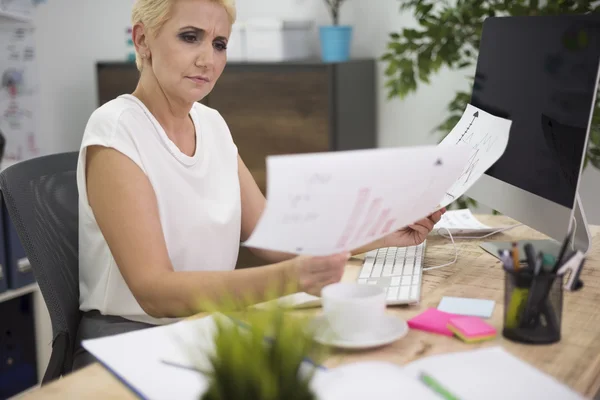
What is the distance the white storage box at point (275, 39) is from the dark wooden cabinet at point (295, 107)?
10cm

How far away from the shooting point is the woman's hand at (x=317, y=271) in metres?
1.10

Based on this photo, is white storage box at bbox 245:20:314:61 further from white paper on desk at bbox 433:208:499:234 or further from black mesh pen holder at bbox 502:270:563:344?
black mesh pen holder at bbox 502:270:563:344

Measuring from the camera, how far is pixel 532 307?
102 cm

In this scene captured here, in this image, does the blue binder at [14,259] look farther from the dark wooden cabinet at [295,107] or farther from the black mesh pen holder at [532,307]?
the black mesh pen holder at [532,307]

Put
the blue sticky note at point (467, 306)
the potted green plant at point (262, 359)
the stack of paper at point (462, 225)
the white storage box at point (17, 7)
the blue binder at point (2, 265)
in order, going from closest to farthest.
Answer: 1. the potted green plant at point (262, 359)
2. the blue sticky note at point (467, 306)
3. the stack of paper at point (462, 225)
4. the blue binder at point (2, 265)
5. the white storage box at point (17, 7)

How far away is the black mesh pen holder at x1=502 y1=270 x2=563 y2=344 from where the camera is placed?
1.01m

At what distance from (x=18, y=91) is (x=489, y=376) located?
10.1ft

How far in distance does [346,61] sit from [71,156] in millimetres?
1814

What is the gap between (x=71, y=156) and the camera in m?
1.65

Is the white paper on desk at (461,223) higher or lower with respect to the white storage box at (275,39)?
lower

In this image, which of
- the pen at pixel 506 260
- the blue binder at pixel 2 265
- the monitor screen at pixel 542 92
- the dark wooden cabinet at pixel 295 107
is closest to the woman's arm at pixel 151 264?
the pen at pixel 506 260

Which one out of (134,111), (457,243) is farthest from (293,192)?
(457,243)

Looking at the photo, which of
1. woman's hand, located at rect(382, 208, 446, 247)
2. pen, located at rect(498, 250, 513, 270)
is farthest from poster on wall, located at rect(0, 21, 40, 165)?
pen, located at rect(498, 250, 513, 270)

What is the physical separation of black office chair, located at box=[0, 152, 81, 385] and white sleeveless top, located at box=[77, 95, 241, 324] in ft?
0.12
